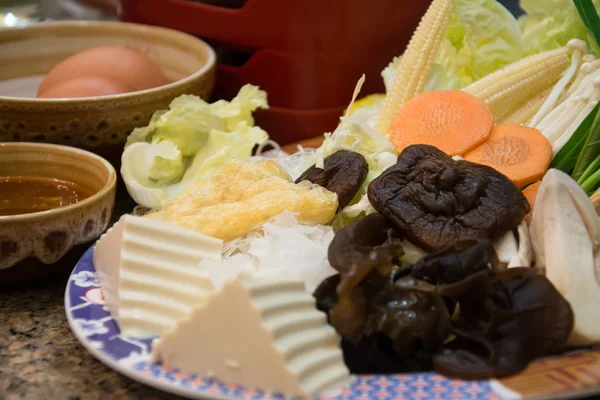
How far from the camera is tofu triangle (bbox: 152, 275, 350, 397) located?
849mm

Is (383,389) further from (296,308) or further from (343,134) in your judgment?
(343,134)

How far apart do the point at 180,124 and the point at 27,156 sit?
0.39 metres

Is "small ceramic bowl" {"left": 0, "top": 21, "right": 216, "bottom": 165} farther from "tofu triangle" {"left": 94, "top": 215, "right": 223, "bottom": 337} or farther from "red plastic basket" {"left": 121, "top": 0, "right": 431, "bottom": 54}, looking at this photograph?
"tofu triangle" {"left": 94, "top": 215, "right": 223, "bottom": 337}

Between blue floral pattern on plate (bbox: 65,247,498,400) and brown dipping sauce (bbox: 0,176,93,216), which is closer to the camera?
blue floral pattern on plate (bbox: 65,247,498,400)

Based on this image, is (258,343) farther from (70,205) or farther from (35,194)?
(35,194)

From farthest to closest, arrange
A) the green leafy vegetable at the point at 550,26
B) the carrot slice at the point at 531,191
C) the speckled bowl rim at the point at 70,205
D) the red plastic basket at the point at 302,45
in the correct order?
the red plastic basket at the point at 302,45
the green leafy vegetable at the point at 550,26
the carrot slice at the point at 531,191
the speckled bowl rim at the point at 70,205

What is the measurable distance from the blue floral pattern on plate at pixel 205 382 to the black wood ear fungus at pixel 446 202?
0.88 ft

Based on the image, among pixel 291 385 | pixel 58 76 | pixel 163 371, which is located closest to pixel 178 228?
pixel 163 371

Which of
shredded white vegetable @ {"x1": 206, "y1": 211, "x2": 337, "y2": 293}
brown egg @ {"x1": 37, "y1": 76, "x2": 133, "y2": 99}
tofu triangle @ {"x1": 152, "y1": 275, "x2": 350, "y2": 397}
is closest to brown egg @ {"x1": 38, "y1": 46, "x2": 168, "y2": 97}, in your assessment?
brown egg @ {"x1": 37, "y1": 76, "x2": 133, "y2": 99}

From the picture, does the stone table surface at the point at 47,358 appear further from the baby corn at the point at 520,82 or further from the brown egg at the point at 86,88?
the baby corn at the point at 520,82

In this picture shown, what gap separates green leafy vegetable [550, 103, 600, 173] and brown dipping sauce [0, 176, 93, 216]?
39.9 inches

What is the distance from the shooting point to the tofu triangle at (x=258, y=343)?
85 cm

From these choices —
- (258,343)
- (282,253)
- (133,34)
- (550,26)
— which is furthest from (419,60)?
(258,343)

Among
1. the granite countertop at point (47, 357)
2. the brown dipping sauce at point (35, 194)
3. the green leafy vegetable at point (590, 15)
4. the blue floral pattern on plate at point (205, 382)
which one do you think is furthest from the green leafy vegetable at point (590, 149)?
the brown dipping sauce at point (35, 194)
